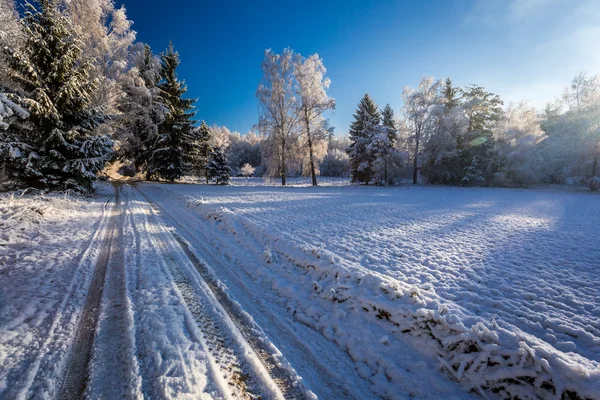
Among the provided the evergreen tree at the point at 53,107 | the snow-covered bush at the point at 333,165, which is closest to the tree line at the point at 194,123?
the evergreen tree at the point at 53,107

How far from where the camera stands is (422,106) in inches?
1020

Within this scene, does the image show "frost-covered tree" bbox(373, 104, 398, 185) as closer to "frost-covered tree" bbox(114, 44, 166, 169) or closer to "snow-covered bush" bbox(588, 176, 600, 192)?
"snow-covered bush" bbox(588, 176, 600, 192)

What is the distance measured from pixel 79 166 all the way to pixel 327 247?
1213 cm

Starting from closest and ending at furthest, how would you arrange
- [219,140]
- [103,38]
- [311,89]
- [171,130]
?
[103,38]
[311,89]
[171,130]
[219,140]

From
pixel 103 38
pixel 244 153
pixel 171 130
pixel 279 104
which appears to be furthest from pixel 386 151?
pixel 244 153

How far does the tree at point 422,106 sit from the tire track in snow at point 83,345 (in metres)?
29.3

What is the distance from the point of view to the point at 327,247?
5.45 m

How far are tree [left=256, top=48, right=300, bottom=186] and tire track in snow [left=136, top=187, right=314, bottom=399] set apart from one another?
18845mm

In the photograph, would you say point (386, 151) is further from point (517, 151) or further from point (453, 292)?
point (453, 292)

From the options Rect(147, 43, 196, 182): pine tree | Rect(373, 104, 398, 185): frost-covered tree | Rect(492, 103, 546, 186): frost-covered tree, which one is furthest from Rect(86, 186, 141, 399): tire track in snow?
Rect(492, 103, 546, 186): frost-covered tree

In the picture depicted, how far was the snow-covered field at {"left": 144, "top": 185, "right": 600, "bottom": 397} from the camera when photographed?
94.5 inches

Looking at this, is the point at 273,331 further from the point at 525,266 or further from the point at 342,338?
the point at 525,266

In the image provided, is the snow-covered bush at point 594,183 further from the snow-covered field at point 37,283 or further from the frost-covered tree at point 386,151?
the snow-covered field at point 37,283

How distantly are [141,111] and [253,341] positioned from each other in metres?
26.0
